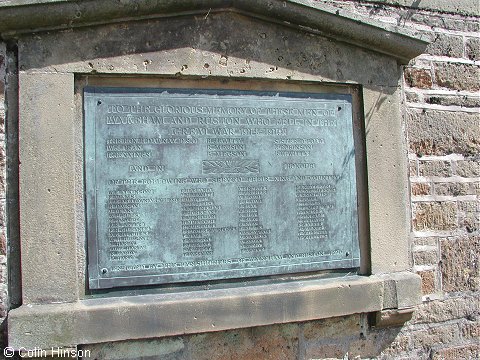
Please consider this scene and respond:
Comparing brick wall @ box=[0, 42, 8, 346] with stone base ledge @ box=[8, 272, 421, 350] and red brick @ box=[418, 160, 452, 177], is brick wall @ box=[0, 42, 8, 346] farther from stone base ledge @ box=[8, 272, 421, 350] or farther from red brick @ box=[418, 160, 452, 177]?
red brick @ box=[418, 160, 452, 177]

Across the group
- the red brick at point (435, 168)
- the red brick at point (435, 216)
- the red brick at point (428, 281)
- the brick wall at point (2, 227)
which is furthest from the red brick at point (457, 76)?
the brick wall at point (2, 227)

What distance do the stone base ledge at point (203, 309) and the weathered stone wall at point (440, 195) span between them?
0.64 ft

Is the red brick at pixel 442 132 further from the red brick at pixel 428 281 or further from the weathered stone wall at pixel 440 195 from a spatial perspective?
the red brick at pixel 428 281

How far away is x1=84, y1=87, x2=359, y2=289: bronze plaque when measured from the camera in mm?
3084

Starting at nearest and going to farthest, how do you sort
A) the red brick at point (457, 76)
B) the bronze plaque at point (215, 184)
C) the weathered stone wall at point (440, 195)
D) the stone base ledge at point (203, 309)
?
the stone base ledge at point (203, 309), the bronze plaque at point (215, 184), the weathered stone wall at point (440, 195), the red brick at point (457, 76)

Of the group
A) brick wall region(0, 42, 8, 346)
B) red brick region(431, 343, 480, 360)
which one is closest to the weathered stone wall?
red brick region(431, 343, 480, 360)

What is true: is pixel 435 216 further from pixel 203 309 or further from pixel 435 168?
pixel 203 309

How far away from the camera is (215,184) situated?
3250 mm

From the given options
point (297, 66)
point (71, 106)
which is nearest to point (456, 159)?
point (297, 66)

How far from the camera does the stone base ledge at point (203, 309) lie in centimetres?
286

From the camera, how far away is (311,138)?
3465 millimetres

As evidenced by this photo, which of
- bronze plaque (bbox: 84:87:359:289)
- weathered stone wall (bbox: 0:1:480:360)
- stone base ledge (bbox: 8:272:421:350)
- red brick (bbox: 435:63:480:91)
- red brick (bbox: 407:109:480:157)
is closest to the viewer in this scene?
stone base ledge (bbox: 8:272:421:350)

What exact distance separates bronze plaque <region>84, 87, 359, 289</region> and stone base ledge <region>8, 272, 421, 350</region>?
0.13 m

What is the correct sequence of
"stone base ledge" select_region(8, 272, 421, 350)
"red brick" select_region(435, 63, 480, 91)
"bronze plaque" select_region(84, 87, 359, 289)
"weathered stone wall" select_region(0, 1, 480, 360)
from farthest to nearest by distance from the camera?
"red brick" select_region(435, 63, 480, 91)
"weathered stone wall" select_region(0, 1, 480, 360)
"bronze plaque" select_region(84, 87, 359, 289)
"stone base ledge" select_region(8, 272, 421, 350)
